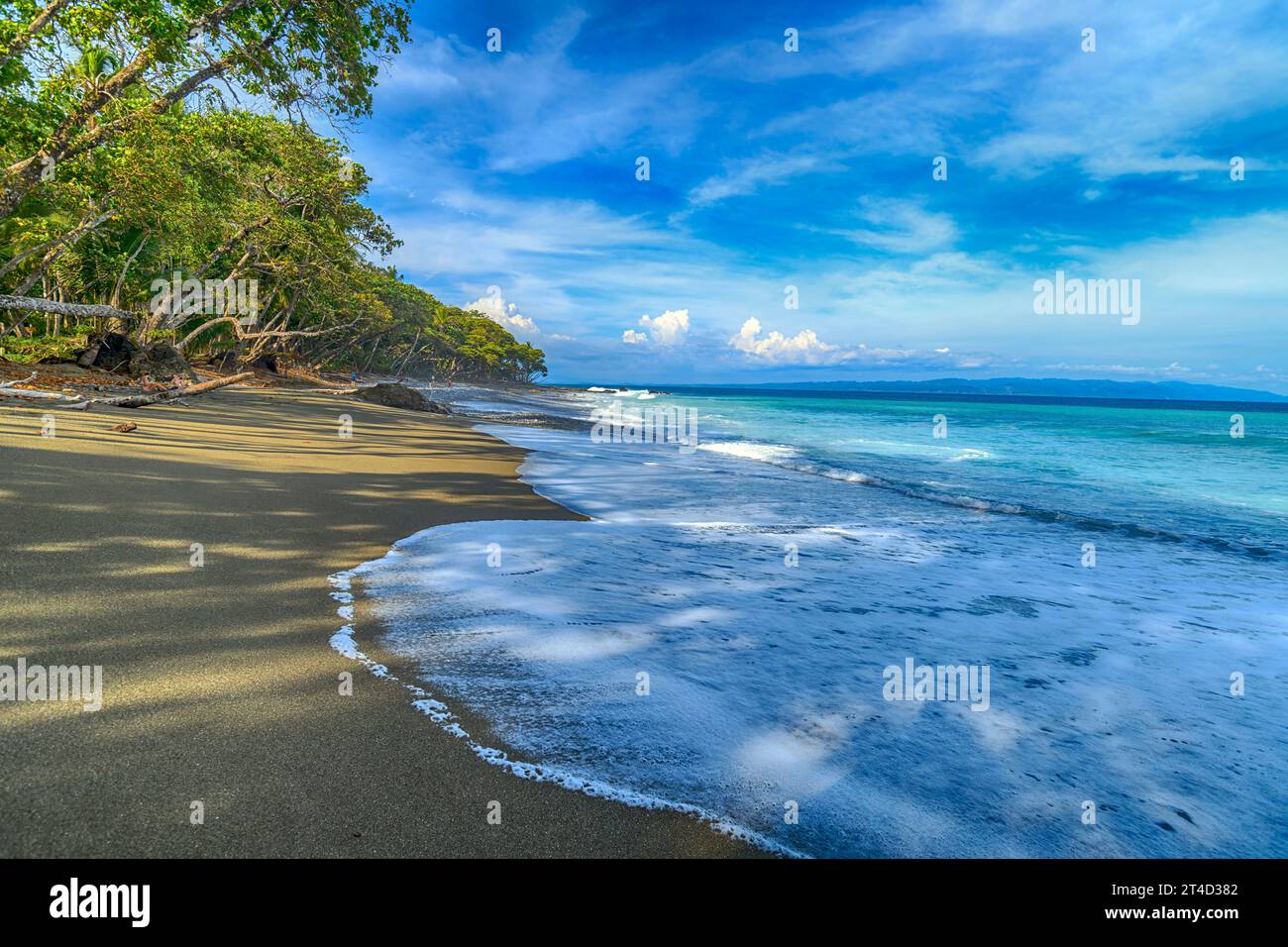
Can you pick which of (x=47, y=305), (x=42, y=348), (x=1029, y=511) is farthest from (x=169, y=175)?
(x=1029, y=511)

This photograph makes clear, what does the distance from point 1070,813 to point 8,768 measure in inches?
188

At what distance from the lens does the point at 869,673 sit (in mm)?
4281

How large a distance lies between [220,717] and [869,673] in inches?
160

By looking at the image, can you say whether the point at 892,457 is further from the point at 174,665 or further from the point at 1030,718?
the point at 174,665

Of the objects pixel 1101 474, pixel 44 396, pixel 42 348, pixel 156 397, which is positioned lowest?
pixel 1101 474

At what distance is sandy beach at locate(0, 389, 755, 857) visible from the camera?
7.11 ft

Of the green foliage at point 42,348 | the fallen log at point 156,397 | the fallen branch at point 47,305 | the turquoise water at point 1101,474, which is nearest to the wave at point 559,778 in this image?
the fallen branch at point 47,305

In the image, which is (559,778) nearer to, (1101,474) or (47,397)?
(47,397)

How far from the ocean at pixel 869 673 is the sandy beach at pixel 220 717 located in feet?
0.86

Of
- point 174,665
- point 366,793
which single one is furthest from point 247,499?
point 366,793

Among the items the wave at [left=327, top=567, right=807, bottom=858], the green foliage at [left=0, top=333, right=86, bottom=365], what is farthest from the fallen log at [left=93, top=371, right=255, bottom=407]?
the wave at [left=327, top=567, right=807, bottom=858]

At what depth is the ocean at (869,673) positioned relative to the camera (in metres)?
2.76

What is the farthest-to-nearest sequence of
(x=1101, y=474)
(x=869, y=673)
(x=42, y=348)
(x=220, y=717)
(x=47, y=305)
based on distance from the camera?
1. (x=1101, y=474)
2. (x=42, y=348)
3. (x=47, y=305)
4. (x=869, y=673)
5. (x=220, y=717)

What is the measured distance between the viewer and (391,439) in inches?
624
